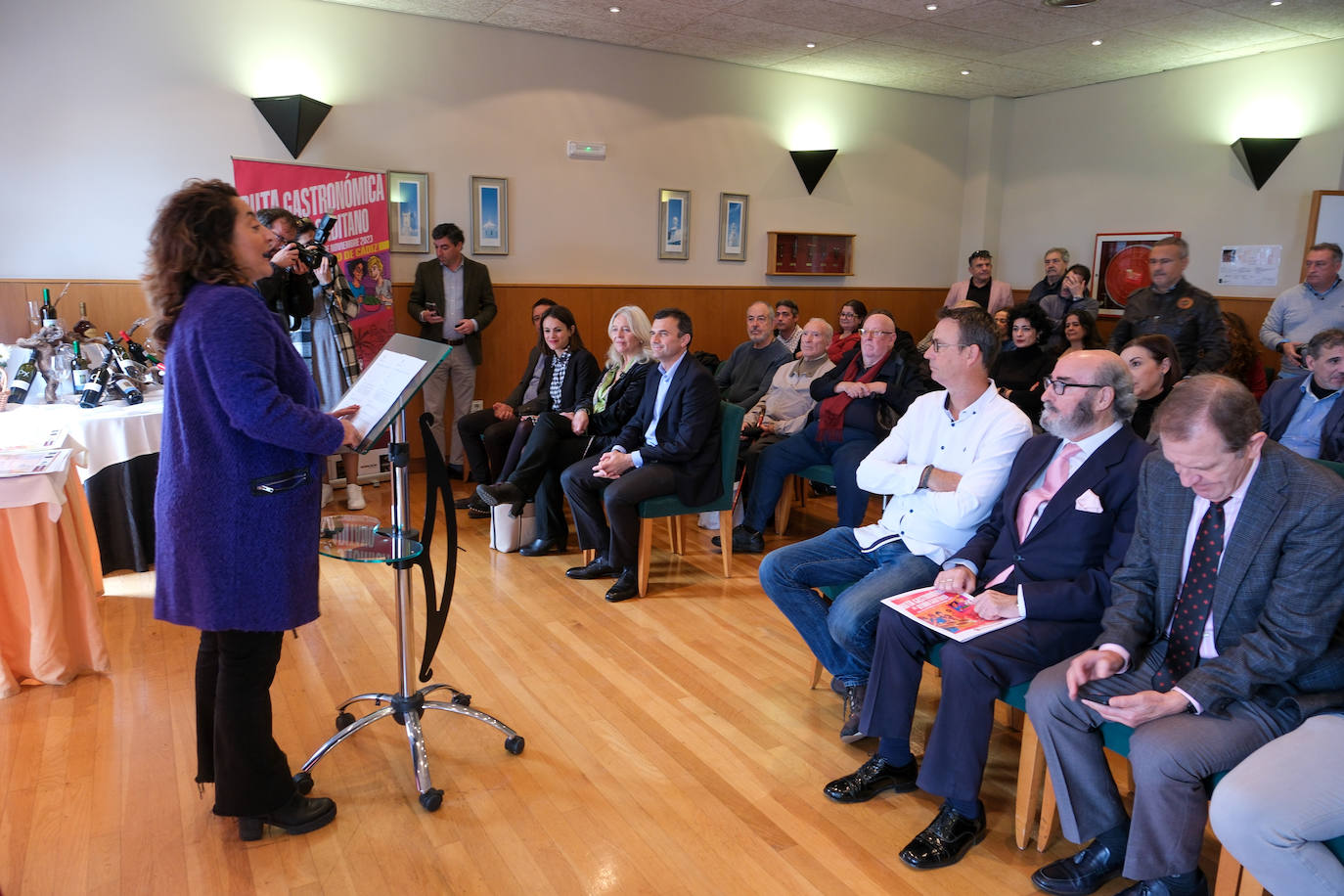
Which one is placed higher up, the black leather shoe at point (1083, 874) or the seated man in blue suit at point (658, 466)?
the seated man in blue suit at point (658, 466)

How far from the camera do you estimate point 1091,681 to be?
2.02 meters

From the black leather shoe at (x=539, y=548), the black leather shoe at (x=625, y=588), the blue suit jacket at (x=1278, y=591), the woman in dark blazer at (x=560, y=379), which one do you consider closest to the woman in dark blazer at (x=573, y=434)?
the black leather shoe at (x=539, y=548)

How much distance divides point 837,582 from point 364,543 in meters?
1.45

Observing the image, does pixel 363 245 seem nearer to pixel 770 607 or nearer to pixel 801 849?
pixel 770 607

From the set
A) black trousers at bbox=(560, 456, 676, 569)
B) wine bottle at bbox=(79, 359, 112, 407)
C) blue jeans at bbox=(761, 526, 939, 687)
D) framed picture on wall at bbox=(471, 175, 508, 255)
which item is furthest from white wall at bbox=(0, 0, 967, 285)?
blue jeans at bbox=(761, 526, 939, 687)

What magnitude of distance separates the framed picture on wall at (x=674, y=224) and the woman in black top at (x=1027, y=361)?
2791mm

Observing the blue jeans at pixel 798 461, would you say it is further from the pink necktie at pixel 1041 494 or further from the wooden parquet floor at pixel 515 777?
the pink necktie at pixel 1041 494

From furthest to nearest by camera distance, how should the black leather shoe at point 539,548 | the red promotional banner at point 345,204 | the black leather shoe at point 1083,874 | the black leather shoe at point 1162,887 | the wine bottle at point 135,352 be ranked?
the red promotional banner at point 345,204 → the black leather shoe at point 539,548 → the wine bottle at point 135,352 → the black leather shoe at point 1083,874 → the black leather shoe at point 1162,887

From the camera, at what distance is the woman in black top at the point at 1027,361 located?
17.1ft

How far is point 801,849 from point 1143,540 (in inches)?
44.4

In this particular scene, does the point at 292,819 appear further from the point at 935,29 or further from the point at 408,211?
the point at 935,29

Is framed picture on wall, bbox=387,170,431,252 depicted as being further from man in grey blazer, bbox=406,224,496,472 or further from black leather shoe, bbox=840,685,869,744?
black leather shoe, bbox=840,685,869,744

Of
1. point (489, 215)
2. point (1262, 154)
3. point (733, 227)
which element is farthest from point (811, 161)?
point (1262, 154)

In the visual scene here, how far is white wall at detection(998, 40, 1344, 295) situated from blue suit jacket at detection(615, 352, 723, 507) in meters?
5.21
